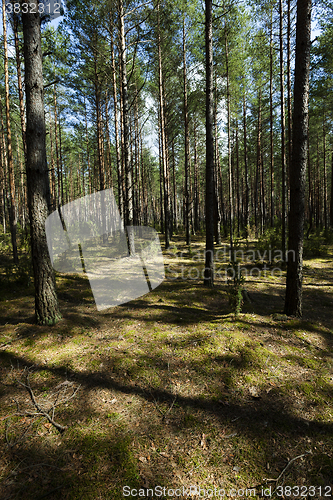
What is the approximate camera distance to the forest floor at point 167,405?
2268 mm

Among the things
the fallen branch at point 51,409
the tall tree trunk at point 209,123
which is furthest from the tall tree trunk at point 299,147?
the fallen branch at point 51,409

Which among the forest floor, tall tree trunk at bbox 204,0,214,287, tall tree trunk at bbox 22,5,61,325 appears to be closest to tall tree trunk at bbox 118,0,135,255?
tall tree trunk at bbox 204,0,214,287

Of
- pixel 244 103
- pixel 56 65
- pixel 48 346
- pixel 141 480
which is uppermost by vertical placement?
pixel 56 65

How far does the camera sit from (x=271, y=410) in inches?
120

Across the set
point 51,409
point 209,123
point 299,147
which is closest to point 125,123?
point 209,123

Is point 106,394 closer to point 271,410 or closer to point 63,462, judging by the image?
point 63,462

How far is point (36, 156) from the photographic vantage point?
4.34 m

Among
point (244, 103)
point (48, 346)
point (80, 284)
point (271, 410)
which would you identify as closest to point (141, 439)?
point (271, 410)

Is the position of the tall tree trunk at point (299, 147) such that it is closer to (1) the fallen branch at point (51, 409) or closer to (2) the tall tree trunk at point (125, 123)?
(1) the fallen branch at point (51, 409)

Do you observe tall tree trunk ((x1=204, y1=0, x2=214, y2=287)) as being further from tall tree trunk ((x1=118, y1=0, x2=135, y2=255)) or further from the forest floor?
tall tree trunk ((x1=118, y1=0, x2=135, y2=255))

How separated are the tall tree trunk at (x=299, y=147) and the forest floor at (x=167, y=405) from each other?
91 cm

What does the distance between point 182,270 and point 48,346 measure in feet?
20.3

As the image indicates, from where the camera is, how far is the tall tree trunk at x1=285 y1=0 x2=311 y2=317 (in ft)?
15.0

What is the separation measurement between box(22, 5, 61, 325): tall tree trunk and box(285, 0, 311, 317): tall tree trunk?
4913 millimetres
